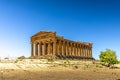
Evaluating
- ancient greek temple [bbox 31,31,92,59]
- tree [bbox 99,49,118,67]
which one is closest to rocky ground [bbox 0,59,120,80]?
tree [bbox 99,49,118,67]

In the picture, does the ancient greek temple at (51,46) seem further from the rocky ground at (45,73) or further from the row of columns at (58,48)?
the rocky ground at (45,73)

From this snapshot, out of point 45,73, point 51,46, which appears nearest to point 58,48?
point 51,46

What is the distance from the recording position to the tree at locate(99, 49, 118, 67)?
77.8 metres

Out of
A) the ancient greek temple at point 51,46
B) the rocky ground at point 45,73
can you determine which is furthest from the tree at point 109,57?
the rocky ground at point 45,73

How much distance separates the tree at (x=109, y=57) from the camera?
77812 mm

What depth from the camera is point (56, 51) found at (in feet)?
279

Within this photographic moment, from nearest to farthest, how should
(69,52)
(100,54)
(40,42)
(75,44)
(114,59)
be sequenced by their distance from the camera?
1. (114,59)
2. (100,54)
3. (40,42)
4. (69,52)
5. (75,44)

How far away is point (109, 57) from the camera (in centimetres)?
7806

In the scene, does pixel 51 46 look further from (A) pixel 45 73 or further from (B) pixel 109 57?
(A) pixel 45 73

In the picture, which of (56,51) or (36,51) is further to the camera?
(36,51)

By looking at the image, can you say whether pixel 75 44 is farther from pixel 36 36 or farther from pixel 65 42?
pixel 36 36

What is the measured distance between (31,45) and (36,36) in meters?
5.52

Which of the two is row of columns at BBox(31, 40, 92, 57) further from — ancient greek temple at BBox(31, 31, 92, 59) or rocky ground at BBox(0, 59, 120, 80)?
rocky ground at BBox(0, 59, 120, 80)

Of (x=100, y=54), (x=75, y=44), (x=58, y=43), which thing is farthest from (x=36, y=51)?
(x=100, y=54)
